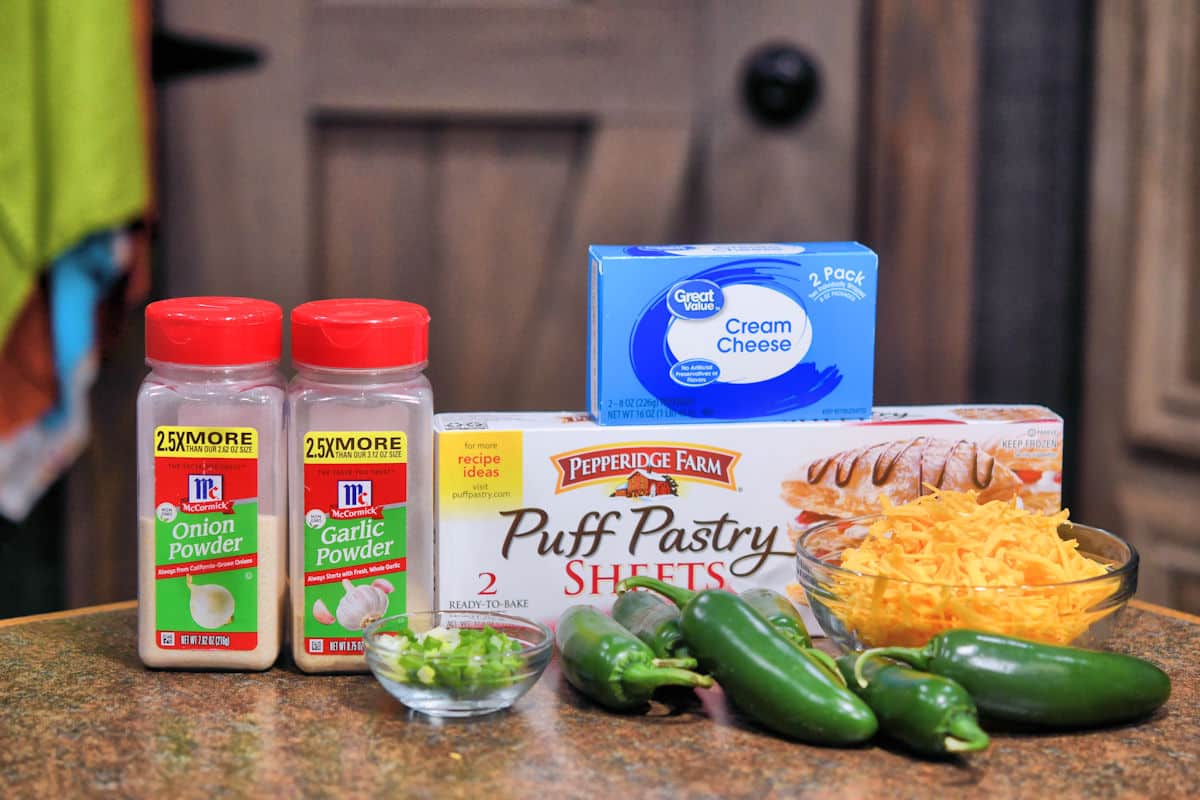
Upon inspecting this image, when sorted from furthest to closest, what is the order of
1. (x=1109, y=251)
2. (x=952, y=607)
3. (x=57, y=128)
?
(x=1109, y=251), (x=57, y=128), (x=952, y=607)

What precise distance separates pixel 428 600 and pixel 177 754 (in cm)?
23

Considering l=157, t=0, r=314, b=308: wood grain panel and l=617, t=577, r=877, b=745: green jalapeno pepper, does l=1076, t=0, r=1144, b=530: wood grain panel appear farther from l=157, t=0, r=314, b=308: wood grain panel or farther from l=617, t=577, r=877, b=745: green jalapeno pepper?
l=617, t=577, r=877, b=745: green jalapeno pepper

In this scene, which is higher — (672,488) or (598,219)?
(598,219)

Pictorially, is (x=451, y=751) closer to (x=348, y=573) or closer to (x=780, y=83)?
(x=348, y=573)

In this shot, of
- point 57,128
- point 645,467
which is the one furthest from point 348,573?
point 57,128

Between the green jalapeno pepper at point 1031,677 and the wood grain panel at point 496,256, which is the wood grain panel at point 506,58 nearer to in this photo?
the wood grain panel at point 496,256

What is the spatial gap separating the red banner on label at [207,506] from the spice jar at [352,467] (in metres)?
0.05

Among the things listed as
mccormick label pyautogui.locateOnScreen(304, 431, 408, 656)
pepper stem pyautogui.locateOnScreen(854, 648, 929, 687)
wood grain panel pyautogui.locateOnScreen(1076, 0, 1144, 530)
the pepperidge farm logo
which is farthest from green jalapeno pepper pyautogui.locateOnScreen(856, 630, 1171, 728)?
wood grain panel pyautogui.locateOnScreen(1076, 0, 1144, 530)

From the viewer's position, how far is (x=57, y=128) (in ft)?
5.37

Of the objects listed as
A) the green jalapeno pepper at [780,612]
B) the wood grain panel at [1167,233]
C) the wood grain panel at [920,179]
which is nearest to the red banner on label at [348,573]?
the green jalapeno pepper at [780,612]

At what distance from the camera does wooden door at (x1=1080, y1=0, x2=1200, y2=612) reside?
1.86 metres

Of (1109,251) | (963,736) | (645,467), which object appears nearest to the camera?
(963,736)

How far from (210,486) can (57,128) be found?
773mm

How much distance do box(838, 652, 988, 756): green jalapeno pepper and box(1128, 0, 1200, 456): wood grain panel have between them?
3.66ft
